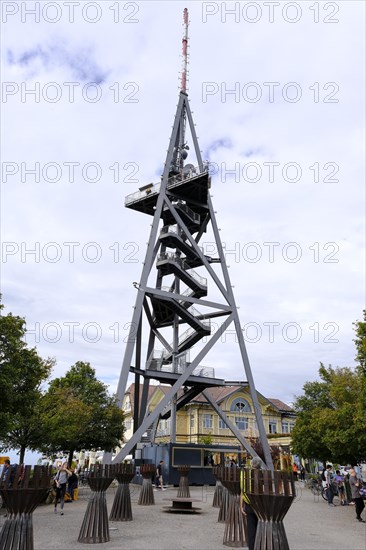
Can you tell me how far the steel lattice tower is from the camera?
2923cm

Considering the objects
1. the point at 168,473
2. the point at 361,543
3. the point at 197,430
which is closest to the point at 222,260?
the point at 168,473

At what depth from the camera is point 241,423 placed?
54.7m

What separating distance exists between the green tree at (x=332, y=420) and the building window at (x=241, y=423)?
22673 millimetres

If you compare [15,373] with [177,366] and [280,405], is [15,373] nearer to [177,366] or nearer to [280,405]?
[177,366]

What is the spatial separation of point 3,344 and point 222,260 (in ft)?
66.6

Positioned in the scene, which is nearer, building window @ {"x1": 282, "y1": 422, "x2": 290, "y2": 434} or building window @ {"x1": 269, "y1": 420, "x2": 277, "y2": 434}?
building window @ {"x1": 269, "y1": 420, "x2": 277, "y2": 434}

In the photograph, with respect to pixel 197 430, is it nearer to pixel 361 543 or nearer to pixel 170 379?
pixel 170 379

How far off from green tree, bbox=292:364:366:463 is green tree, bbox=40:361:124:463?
39.2 feet

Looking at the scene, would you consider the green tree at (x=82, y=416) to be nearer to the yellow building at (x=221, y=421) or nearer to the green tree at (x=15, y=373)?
the green tree at (x=15, y=373)

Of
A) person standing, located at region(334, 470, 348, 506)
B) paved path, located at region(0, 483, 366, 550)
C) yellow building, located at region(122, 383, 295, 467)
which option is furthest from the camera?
yellow building, located at region(122, 383, 295, 467)

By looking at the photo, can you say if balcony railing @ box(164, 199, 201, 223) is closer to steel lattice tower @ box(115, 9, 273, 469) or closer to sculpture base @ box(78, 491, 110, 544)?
steel lattice tower @ box(115, 9, 273, 469)

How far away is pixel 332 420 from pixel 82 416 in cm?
1339

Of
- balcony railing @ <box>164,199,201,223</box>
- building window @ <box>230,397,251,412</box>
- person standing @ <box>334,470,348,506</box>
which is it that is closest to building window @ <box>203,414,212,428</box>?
building window @ <box>230,397,251,412</box>

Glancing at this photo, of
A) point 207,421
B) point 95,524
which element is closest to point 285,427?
point 207,421
